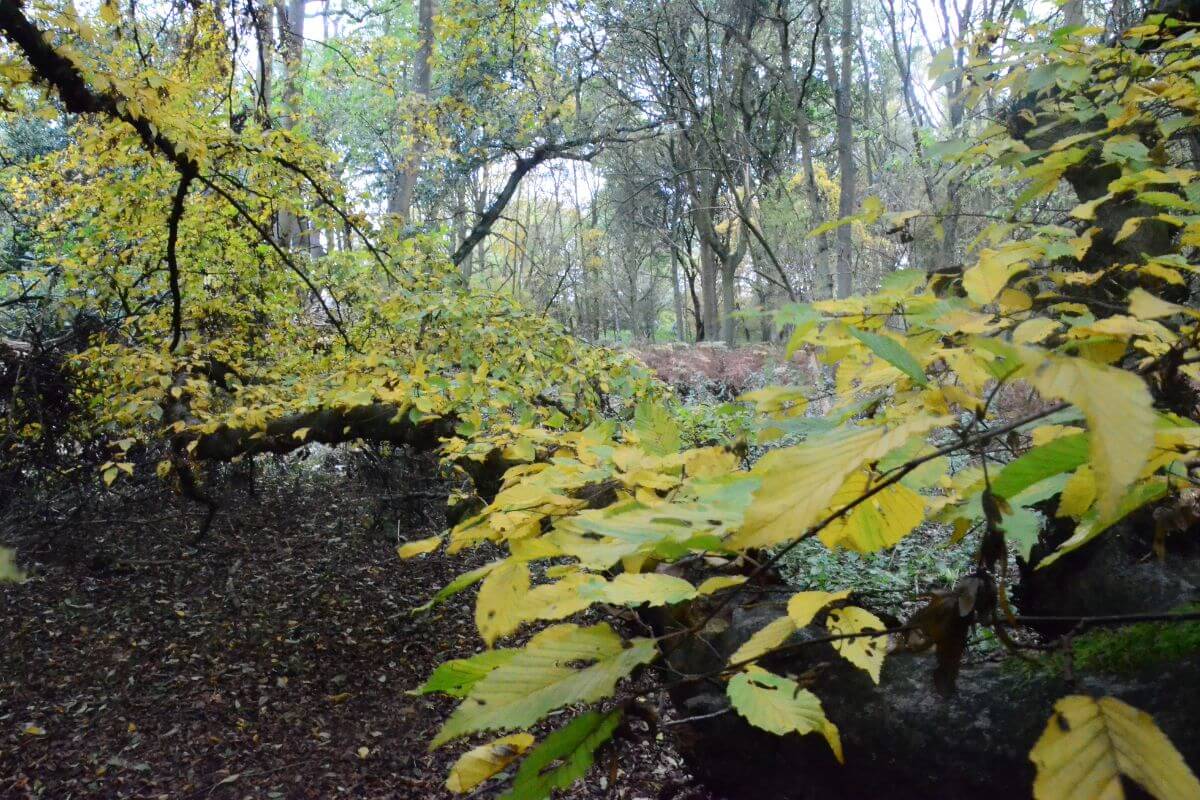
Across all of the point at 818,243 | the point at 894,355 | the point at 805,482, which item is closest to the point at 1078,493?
the point at 894,355

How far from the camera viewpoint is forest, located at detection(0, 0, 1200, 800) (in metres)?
0.51

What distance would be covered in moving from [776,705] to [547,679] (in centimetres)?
29

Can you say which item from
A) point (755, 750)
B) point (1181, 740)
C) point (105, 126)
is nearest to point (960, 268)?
point (1181, 740)

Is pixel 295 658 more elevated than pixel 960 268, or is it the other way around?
pixel 960 268

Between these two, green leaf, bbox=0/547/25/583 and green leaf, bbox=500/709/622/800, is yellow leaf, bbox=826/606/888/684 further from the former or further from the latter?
green leaf, bbox=0/547/25/583

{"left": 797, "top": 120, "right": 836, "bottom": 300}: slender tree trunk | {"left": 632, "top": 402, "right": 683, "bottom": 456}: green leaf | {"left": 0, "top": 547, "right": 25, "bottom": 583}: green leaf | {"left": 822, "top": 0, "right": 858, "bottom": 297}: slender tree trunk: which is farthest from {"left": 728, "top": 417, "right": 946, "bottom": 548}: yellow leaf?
{"left": 822, "top": 0, "right": 858, "bottom": 297}: slender tree trunk

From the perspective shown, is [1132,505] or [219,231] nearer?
[1132,505]

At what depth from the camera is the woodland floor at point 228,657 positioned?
2990 millimetres

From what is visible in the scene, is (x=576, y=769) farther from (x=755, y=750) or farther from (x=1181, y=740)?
(x=755, y=750)

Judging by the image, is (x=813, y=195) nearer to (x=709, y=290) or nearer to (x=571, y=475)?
(x=571, y=475)

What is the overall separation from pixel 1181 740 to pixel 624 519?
741 millimetres

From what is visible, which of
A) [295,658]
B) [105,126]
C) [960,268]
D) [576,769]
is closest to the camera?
[576,769]

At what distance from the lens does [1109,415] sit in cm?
Answer: 30

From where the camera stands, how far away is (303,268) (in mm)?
4277
